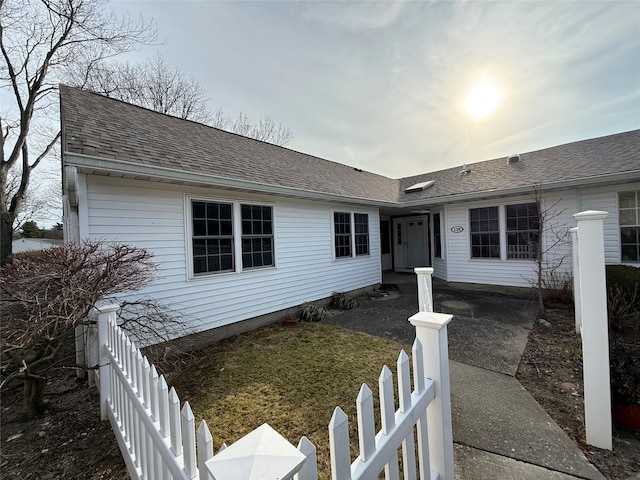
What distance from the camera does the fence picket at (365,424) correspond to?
1088 millimetres

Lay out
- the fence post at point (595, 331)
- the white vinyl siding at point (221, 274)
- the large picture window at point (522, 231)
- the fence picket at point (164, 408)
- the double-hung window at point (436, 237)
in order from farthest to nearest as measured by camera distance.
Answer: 1. the double-hung window at point (436, 237)
2. the large picture window at point (522, 231)
3. the white vinyl siding at point (221, 274)
4. the fence post at point (595, 331)
5. the fence picket at point (164, 408)

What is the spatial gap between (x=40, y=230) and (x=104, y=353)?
33.0 meters

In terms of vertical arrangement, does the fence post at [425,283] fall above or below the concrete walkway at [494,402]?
above

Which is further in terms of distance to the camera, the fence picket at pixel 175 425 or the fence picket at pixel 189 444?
the fence picket at pixel 175 425

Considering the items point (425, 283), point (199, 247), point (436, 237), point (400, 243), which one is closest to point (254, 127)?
point (400, 243)

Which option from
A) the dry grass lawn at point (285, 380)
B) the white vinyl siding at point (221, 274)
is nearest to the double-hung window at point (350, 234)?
the white vinyl siding at point (221, 274)

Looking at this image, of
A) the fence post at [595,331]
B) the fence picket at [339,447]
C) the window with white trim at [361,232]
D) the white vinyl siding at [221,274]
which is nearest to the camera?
the fence picket at [339,447]

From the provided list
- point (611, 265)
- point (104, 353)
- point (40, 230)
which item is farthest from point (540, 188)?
point (40, 230)

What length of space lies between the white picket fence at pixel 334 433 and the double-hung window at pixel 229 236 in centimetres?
286

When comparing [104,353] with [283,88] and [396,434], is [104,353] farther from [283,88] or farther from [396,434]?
[283,88]

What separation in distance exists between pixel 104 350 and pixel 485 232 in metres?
9.63

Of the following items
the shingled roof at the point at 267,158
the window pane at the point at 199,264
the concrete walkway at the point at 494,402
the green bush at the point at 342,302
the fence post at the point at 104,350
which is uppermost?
the shingled roof at the point at 267,158

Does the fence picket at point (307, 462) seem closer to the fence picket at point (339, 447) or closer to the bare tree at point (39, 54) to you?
the fence picket at point (339, 447)

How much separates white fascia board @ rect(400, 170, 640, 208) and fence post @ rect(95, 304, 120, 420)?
8921 millimetres
